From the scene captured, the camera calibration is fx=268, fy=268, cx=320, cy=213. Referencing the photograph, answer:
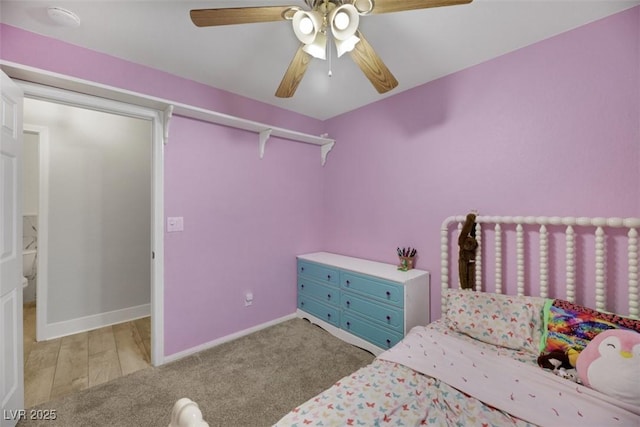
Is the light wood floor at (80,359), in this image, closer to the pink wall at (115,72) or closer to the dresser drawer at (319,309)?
the dresser drawer at (319,309)

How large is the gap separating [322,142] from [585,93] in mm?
2189

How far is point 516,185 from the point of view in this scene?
6.07 feet

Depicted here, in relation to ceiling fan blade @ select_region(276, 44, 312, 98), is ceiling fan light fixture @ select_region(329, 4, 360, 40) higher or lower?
higher

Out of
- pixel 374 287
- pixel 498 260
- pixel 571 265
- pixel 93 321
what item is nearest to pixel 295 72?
pixel 374 287

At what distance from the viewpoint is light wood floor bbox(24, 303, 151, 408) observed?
187 centimetres

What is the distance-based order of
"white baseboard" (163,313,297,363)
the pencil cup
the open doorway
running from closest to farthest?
"white baseboard" (163,313,297,363), the pencil cup, the open doorway

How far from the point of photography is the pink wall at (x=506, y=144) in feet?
4.95

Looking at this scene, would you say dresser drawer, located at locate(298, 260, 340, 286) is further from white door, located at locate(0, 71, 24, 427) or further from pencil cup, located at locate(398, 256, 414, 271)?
white door, located at locate(0, 71, 24, 427)

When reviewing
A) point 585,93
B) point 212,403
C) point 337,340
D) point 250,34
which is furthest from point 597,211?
point 212,403

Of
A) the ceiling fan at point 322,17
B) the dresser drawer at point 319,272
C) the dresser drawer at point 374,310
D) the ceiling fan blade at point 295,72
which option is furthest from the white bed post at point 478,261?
the ceiling fan blade at point 295,72

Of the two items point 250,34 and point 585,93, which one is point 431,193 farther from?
point 250,34

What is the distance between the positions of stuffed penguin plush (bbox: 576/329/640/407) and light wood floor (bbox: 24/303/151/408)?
9.09ft

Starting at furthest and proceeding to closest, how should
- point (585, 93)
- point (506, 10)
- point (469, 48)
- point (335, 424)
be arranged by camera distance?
point (469, 48), point (585, 93), point (506, 10), point (335, 424)

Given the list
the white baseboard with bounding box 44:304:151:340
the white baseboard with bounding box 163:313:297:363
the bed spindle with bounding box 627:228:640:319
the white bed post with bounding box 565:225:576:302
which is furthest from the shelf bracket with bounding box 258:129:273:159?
the bed spindle with bounding box 627:228:640:319
